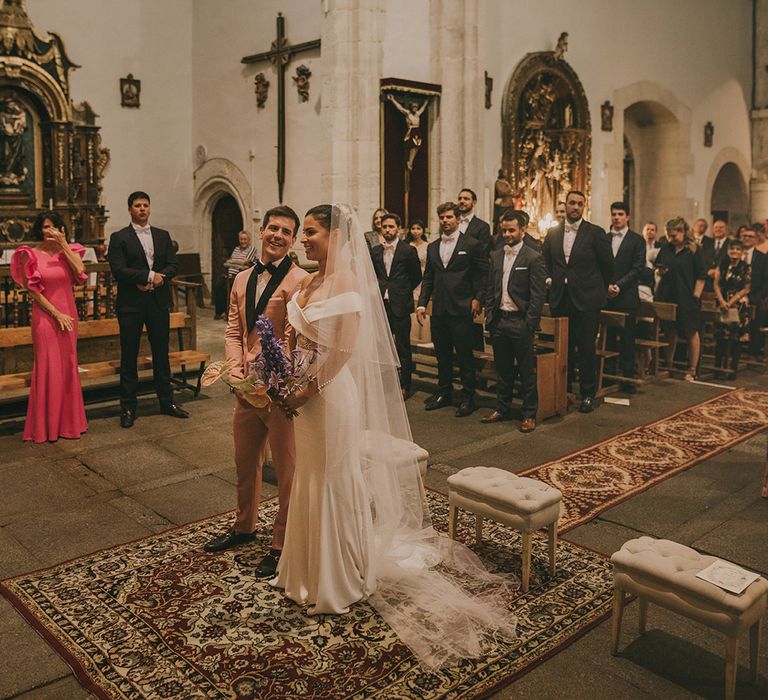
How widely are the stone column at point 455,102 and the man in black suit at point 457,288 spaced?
11.8 ft

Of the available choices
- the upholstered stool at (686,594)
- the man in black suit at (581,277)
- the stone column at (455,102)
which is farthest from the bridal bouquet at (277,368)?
the stone column at (455,102)

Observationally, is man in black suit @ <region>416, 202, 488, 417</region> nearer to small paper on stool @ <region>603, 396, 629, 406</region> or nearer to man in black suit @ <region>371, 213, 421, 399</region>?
man in black suit @ <region>371, 213, 421, 399</region>

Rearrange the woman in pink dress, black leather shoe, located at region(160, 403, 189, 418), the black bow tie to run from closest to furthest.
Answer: the black bow tie, the woman in pink dress, black leather shoe, located at region(160, 403, 189, 418)

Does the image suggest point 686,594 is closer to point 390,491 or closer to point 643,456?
point 390,491

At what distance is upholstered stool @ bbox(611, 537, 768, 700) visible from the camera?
9.16ft

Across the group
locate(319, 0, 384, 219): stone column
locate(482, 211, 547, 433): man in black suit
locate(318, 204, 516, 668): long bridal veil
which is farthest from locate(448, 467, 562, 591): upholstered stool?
locate(319, 0, 384, 219): stone column

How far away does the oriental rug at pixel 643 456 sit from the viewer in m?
4.86

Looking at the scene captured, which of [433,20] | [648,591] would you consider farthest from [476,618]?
[433,20]

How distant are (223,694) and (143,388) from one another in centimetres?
508

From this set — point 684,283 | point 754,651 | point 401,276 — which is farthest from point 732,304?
point 754,651

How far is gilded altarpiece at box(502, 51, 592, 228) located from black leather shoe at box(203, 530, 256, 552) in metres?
8.63

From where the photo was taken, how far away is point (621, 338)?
8.18 metres

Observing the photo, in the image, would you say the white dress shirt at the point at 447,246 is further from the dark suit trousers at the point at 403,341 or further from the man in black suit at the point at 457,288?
the dark suit trousers at the point at 403,341

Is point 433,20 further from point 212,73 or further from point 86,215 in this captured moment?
point 86,215
